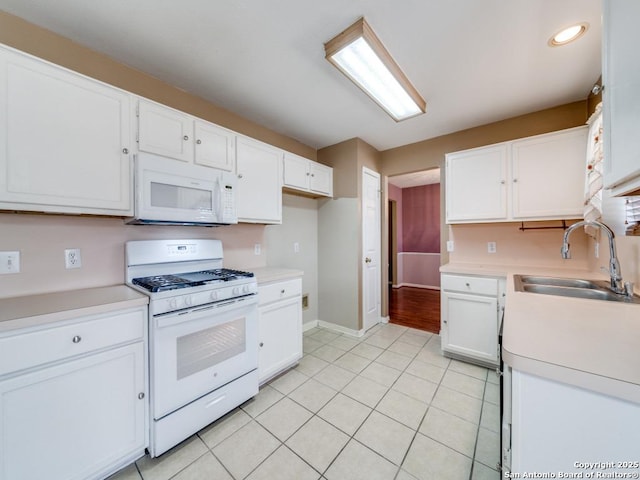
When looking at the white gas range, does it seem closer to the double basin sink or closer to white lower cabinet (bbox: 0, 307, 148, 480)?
white lower cabinet (bbox: 0, 307, 148, 480)

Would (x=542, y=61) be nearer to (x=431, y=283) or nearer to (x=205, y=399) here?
(x=205, y=399)

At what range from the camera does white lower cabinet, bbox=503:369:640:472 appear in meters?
0.58

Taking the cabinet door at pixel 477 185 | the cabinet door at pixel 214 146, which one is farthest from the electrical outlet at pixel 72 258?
the cabinet door at pixel 477 185

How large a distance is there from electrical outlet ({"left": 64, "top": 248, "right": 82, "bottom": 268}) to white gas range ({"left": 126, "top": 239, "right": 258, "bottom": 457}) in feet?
0.81

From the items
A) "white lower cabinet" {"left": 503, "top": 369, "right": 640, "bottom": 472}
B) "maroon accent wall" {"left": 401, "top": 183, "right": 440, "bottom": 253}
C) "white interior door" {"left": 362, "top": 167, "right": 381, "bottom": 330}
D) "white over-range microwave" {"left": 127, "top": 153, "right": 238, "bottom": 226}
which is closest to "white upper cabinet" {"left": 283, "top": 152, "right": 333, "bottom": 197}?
"white interior door" {"left": 362, "top": 167, "right": 381, "bottom": 330}

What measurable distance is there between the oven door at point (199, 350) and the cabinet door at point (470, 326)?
1867 millimetres

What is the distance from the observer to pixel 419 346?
2.71 metres

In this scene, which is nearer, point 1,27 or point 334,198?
point 1,27

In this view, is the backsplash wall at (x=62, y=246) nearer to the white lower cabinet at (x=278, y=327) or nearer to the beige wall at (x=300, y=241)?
the white lower cabinet at (x=278, y=327)

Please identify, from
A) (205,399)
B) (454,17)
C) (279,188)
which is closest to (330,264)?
(279,188)

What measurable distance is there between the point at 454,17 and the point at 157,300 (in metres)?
2.33

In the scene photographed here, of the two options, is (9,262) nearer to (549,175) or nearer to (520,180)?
(520,180)

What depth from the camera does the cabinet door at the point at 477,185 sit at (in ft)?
7.84

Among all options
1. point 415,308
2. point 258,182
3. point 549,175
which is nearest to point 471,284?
point 549,175
